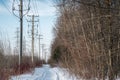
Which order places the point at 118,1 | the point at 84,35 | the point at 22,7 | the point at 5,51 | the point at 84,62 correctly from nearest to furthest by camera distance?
the point at 118,1 → the point at 84,35 → the point at 84,62 → the point at 5,51 → the point at 22,7

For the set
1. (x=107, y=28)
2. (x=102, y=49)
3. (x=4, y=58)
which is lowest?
(x=4, y=58)

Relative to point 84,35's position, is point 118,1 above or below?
above

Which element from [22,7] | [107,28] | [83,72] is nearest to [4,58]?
[83,72]

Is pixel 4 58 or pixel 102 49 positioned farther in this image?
pixel 4 58

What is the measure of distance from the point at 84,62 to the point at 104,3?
2236 millimetres

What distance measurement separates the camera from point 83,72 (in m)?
9.32

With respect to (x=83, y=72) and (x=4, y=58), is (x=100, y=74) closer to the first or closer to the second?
(x=83, y=72)

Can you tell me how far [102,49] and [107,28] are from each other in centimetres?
54

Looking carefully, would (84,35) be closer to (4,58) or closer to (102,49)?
(102,49)

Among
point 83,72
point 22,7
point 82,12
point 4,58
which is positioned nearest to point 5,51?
point 4,58

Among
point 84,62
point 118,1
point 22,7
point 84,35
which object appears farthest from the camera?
point 22,7

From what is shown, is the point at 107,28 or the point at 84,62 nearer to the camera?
the point at 107,28

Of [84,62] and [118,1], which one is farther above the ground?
[118,1]

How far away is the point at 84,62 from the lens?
892 centimetres
